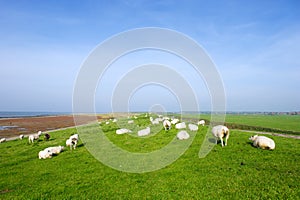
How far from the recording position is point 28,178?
46.9 feet

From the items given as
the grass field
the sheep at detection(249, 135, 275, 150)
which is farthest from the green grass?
the grass field

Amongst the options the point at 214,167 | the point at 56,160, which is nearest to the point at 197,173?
the point at 214,167

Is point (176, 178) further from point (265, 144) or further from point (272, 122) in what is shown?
point (272, 122)

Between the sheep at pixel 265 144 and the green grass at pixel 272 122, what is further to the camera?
the green grass at pixel 272 122

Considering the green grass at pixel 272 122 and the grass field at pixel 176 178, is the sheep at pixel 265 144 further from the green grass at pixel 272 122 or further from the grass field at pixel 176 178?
the green grass at pixel 272 122

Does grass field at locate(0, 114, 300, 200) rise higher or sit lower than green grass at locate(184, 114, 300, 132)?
lower

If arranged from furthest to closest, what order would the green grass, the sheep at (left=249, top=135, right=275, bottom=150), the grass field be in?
the green grass → the sheep at (left=249, top=135, right=275, bottom=150) → the grass field

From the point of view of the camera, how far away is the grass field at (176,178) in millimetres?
10547

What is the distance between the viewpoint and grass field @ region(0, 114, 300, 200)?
1055 cm

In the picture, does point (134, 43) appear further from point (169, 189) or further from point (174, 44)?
point (169, 189)

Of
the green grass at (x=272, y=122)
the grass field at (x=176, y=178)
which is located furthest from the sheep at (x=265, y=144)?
the green grass at (x=272, y=122)

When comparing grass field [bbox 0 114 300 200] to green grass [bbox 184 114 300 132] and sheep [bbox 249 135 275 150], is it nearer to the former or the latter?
sheep [bbox 249 135 275 150]

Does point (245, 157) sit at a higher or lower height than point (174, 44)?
lower

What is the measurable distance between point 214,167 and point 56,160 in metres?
13.7
